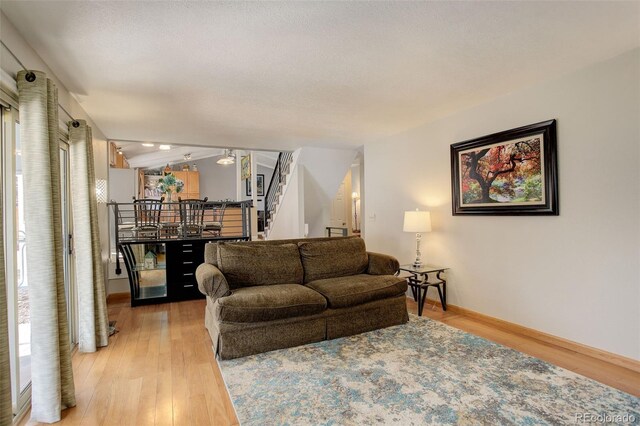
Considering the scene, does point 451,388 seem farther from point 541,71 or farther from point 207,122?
point 207,122

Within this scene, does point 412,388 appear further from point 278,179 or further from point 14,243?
point 278,179

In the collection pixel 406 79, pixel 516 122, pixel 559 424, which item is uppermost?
pixel 406 79

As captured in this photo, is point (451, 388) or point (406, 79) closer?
point (451, 388)

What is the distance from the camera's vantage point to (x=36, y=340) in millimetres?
1886

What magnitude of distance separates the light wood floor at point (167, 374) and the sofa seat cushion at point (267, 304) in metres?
0.44

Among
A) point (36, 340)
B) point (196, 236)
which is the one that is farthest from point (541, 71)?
point (196, 236)

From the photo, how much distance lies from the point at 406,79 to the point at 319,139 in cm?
247

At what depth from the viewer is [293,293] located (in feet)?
9.64

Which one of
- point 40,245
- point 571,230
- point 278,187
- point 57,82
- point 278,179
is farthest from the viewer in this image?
point 278,179

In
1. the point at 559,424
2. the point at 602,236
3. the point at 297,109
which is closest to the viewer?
the point at 559,424

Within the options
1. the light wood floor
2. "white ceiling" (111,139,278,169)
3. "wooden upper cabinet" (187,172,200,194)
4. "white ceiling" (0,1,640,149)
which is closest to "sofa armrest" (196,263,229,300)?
the light wood floor

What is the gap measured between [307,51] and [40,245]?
6.72ft

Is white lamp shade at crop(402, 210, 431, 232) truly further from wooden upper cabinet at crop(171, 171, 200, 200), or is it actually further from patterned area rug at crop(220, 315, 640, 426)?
wooden upper cabinet at crop(171, 171, 200, 200)

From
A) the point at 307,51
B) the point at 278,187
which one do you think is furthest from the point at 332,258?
the point at 278,187
